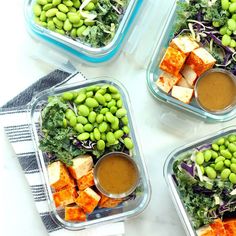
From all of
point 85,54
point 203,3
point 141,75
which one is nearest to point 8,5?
point 85,54

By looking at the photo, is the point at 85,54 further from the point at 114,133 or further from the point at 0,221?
the point at 0,221

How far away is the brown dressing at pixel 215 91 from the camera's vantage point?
2.03 meters

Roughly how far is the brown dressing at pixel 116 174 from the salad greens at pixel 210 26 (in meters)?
0.46

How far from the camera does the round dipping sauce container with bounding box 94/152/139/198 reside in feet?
6.57

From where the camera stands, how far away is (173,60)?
78.5 inches

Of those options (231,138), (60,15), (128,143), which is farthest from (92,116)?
(231,138)

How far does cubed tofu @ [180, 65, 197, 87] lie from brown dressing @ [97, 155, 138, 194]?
34 cm

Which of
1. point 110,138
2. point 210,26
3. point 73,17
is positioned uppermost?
point 210,26

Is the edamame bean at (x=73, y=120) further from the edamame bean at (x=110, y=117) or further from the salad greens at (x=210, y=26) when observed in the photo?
the salad greens at (x=210, y=26)

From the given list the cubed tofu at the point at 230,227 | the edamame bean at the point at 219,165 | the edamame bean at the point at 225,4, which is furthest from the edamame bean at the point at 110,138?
the edamame bean at the point at 225,4

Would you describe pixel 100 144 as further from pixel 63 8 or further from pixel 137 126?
pixel 63 8

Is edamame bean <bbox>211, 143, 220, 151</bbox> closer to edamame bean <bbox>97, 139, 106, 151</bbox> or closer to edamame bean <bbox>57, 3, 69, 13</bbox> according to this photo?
edamame bean <bbox>97, 139, 106, 151</bbox>

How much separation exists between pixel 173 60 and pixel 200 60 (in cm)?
9

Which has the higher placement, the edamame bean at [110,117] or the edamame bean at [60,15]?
the edamame bean at [60,15]
